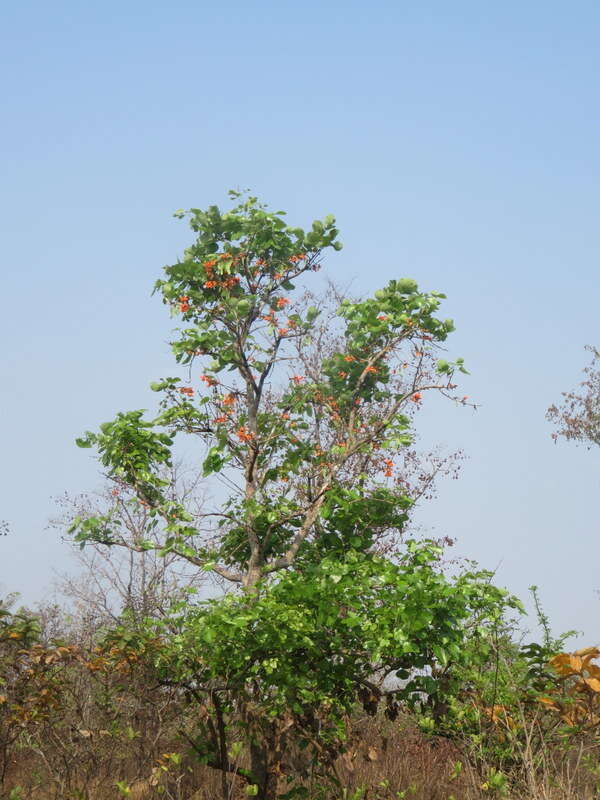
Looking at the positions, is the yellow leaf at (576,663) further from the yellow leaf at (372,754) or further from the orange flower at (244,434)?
the orange flower at (244,434)

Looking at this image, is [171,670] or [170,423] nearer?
[171,670]

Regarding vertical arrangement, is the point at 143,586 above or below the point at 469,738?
above

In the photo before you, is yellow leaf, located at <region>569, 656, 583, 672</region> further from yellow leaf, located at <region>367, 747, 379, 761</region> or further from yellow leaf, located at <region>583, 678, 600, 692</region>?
yellow leaf, located at <region>367, 747, 379, 761</region>

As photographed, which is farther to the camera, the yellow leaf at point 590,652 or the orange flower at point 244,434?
the orange flower at point 244,434

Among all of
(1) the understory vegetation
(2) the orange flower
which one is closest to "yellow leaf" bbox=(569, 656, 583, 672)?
(1) the understory vegetation

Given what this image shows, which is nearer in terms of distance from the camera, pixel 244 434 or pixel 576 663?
pixel 576 663

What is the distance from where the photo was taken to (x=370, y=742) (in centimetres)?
977

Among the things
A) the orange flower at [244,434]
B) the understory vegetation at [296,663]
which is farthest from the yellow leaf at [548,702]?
the orange flower at [244,434]

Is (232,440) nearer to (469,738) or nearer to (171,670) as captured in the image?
(171,670)

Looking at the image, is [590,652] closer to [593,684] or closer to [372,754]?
[593,684]

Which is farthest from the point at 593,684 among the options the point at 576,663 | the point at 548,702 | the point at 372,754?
the point at 372,754

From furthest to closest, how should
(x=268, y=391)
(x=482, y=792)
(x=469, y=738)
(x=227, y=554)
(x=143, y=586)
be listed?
(x=143, y=586) < (x=268, y=391) < (x=227, y=554) < (x=469, y=738) < (x=482, y=792)

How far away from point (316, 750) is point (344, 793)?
43 cm

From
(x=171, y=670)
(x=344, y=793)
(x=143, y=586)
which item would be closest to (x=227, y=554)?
(x=171, y=670)
